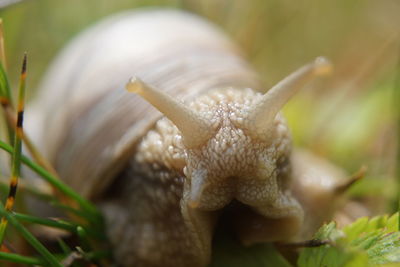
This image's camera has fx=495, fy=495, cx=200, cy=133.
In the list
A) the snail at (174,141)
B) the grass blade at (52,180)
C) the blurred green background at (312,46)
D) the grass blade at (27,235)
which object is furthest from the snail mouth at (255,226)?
the blurred green background at (312,46)

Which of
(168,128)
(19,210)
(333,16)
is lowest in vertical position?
(19,210)

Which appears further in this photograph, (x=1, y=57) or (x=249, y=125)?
(x=1, y=57)

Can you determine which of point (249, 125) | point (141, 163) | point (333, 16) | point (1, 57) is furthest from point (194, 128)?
point (333, 16)

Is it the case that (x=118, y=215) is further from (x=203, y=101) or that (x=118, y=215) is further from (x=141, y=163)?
(x=203, y=101)

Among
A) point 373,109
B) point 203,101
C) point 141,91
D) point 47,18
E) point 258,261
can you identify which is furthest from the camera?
point 47,18

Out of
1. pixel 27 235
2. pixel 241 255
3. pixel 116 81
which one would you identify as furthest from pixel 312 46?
pixel 27 235

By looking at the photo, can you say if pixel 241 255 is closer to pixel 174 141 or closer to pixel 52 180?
pixel 174 141

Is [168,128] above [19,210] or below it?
above
